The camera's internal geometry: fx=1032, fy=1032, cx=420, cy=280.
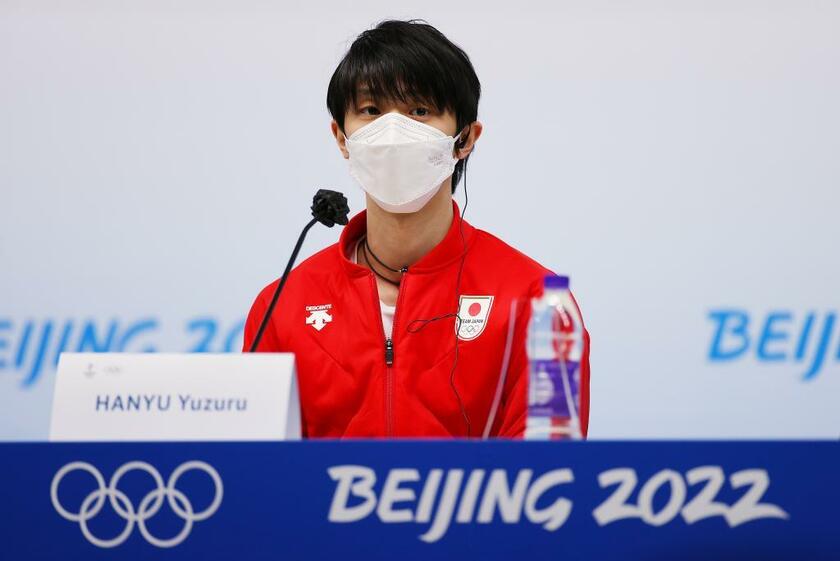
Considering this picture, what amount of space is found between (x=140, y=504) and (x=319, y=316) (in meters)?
0.88

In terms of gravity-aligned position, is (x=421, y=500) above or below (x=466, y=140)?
below

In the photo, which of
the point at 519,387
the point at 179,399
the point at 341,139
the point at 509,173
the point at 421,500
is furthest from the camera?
the point at 509,173

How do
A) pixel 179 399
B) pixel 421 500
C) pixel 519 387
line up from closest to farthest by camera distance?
pixel 421 500 → pixel 179 399 → pixel 519 387

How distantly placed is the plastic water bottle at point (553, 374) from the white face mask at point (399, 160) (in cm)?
58

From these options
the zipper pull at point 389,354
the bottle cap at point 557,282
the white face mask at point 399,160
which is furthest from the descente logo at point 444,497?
the white face mask at point 399,160

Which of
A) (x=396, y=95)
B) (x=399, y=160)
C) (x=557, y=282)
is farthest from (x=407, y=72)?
(x=557, y=282)

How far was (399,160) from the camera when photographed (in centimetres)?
188

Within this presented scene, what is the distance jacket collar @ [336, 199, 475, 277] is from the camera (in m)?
1.95

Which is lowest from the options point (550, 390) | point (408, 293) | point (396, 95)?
point (408, 293)

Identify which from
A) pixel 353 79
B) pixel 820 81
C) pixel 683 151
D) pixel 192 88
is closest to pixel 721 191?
pixel 683 151

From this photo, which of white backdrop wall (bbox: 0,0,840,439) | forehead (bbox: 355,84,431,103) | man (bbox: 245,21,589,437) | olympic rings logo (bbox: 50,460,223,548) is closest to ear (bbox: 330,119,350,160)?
man (bbox: 245,21,589,437)

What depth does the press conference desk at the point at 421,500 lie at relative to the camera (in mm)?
1062

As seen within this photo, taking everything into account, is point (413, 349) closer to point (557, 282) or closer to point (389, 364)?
point (389, 364)

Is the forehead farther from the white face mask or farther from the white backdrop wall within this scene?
the white backdrop wall
